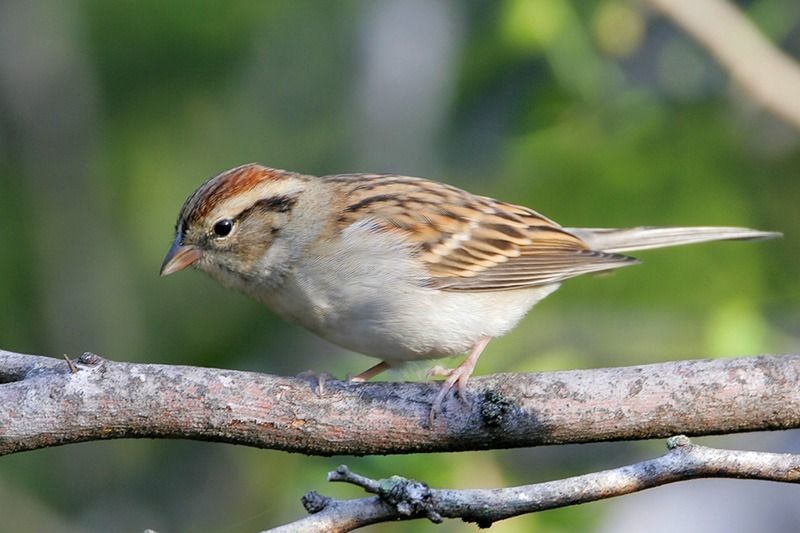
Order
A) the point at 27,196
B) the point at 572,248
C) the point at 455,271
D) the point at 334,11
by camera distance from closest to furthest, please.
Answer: the point at 455,271, the point at 572,248, the point at 27,196, the point at 334,11

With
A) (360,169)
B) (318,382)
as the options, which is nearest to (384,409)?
(318,382)

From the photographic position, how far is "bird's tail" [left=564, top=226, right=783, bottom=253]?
4754 millimetres

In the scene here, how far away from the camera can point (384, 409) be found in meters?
3.38

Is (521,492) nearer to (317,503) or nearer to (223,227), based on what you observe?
(317,503)

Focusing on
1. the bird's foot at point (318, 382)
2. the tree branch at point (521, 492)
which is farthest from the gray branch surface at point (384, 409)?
the tree branch at point (521, 492)

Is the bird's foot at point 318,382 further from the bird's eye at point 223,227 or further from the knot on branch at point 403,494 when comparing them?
the bird's eye at point 223,227

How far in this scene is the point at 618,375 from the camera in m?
3.33

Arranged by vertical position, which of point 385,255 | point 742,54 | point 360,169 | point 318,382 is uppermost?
point 742,54

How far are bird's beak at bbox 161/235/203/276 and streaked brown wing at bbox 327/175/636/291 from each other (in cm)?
54

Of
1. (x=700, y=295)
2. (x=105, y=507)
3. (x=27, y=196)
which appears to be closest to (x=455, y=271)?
(x=700, y=295)

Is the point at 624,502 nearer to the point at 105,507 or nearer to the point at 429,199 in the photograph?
the point at 429,199

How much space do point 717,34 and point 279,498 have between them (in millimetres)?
2855

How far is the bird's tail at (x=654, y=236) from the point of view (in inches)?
187

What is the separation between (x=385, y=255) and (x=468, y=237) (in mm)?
462
